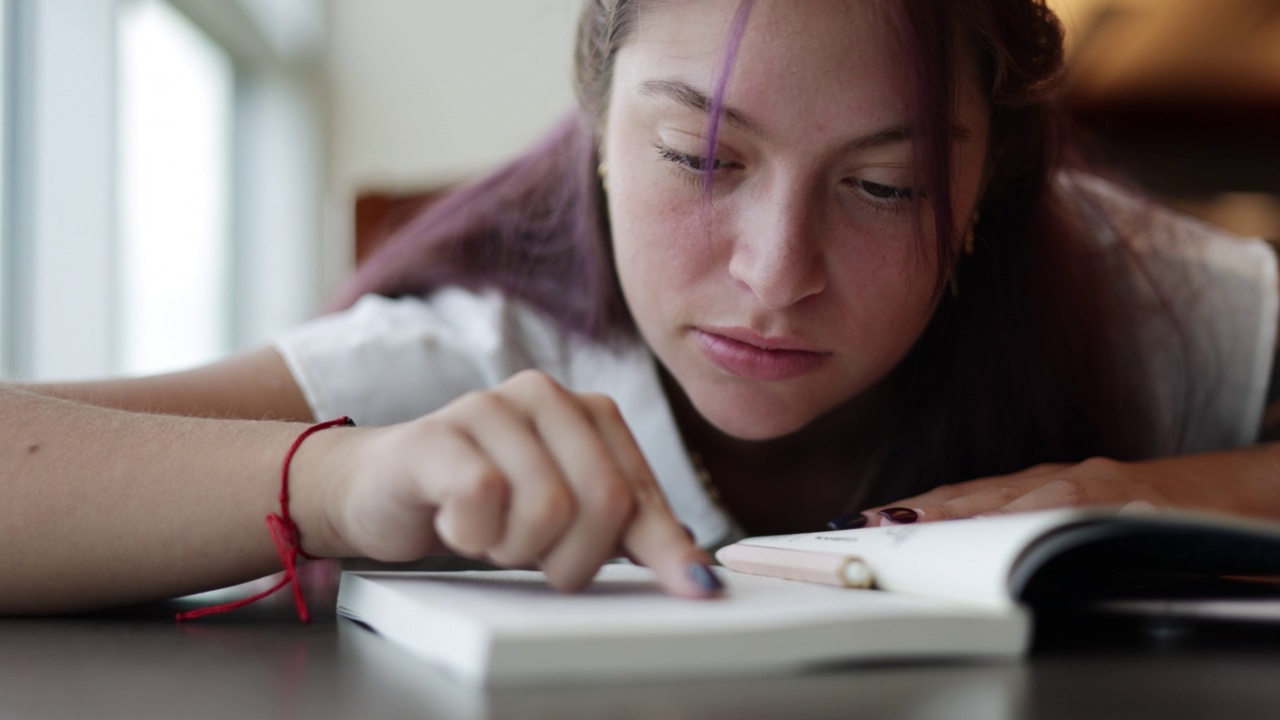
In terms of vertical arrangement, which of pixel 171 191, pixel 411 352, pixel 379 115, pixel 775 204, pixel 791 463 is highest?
pixel 379 115

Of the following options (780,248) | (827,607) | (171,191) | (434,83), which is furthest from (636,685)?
→ (434,83)

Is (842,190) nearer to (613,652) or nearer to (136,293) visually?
(613,652)

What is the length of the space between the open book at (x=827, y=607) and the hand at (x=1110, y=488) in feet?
0.49

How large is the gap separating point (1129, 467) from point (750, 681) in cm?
51

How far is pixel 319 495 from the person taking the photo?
1.65 feet

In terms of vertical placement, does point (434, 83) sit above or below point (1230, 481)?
above

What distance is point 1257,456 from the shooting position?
2.88 feet

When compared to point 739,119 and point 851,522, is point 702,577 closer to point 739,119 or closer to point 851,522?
point 851,522

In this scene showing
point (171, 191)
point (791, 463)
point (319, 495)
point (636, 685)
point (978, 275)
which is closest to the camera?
point (636, 685)

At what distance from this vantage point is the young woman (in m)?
0.46

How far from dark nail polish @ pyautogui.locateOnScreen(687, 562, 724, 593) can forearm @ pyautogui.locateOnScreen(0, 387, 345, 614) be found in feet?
0.64

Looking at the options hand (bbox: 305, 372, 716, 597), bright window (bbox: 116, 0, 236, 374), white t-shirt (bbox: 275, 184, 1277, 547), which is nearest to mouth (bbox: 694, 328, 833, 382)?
white t-shirt (bbox: 275, 184, 1277, 547)

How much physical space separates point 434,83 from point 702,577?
2.67 meters

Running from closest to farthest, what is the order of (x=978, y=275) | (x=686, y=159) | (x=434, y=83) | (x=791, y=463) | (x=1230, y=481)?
(x=686, y=159) < (x=1230, y=481) < (x=978, y=275) < (x=791, y=463) < (x=434, y=83)
